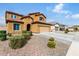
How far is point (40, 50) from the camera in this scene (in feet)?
19.9

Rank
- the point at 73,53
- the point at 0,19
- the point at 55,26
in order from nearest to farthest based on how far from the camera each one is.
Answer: the point at 73,53, the point at 0,19, the point at 55,26

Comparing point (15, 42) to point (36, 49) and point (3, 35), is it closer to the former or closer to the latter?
point (3, 35)

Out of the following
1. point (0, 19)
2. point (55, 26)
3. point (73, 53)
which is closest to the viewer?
point (73, 53)

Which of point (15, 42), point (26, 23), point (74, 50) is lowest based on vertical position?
point (74, 50)

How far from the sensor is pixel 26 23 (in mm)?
6422

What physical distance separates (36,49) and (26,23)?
1285 mm

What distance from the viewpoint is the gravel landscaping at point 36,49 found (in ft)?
19.3

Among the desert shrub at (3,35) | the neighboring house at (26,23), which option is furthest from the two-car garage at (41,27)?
the desert shrub at (3,35)

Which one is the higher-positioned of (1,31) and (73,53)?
(1,31)

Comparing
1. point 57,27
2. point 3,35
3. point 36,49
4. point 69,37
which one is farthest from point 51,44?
point 3,35

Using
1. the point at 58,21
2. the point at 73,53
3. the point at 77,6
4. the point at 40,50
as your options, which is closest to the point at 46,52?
the point at 40,50

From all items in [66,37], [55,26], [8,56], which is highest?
[55,26]

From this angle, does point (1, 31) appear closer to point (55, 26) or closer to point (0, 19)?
point (0, 19)

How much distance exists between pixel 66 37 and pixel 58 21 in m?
0.90
